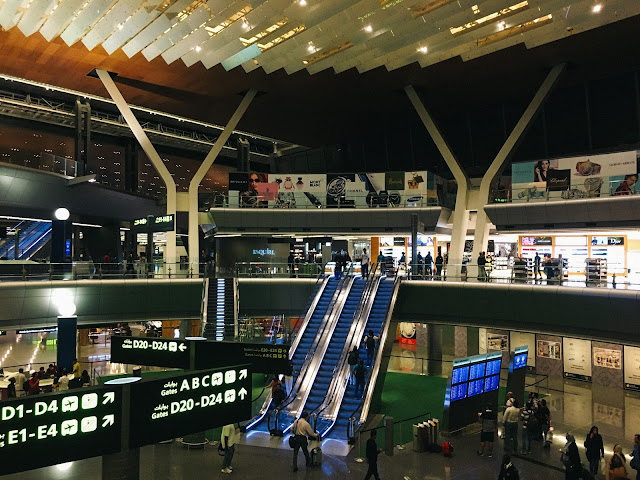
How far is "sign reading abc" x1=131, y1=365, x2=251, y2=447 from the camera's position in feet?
21.8

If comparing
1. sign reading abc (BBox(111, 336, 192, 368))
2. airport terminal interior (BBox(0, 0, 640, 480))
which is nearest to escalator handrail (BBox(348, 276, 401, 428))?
airport terminal interior (BBox(0, 0, 640, 480))

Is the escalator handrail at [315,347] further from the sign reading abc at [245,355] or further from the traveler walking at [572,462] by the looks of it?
the traveler walking at [572,462]

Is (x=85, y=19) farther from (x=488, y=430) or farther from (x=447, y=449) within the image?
(x=488, y=430)

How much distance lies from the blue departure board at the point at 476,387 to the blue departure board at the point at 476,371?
148mm

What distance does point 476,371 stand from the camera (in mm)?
16516

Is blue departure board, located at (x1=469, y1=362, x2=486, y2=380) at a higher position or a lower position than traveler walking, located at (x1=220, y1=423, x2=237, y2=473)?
higher

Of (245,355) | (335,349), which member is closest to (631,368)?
(335,349)

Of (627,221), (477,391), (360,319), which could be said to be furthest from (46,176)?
(627,221)

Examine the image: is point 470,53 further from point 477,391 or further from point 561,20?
point 477,391

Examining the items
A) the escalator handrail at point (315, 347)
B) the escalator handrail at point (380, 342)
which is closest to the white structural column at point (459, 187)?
the escalator handrail at point (380, 342)

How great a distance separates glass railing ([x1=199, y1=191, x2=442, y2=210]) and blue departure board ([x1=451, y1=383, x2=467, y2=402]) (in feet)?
54.8

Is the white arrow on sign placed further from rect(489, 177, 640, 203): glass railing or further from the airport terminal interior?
rect(489, 177, 640, 203): glass railing

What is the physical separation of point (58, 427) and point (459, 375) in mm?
12083

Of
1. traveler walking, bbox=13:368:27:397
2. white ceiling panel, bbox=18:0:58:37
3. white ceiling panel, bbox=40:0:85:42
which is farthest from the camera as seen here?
white ceiling panel, bbox=40:0:85:42
